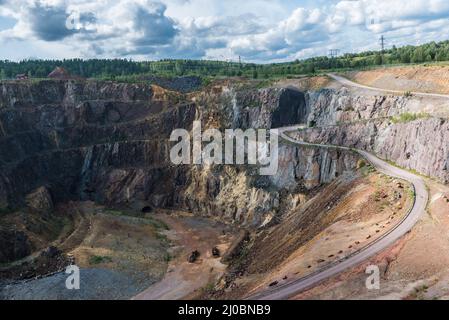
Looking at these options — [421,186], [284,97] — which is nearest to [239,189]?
[284,97]

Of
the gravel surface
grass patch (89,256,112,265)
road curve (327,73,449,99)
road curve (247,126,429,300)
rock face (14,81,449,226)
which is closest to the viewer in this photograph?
road curve (247,126,429,300)

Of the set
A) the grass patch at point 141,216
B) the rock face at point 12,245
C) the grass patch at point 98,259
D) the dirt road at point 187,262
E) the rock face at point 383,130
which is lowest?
the dirt road at point 187,262

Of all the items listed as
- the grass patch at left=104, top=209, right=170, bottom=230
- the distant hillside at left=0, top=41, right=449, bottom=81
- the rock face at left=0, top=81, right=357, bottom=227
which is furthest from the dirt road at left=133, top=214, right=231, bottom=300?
the distant hillside at left=0, top=41, right=449, bottom=81

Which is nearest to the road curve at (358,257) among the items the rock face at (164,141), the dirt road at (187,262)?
the rock face at (164,141)

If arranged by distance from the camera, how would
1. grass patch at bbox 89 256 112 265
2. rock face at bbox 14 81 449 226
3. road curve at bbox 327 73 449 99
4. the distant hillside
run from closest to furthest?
grass patch at bbox 89 256 112 265
road curve at bbox 327 73 449 99
rock face at bbox 14 81 449 226
the distant hillside

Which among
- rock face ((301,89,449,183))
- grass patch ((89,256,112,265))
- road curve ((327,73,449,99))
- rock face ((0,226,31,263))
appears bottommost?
grass patch ((89,256,112,265))

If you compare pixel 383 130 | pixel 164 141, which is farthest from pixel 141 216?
pixel 383 130

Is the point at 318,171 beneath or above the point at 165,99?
beneath

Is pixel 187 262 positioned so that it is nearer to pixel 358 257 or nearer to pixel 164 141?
pixel 358 257

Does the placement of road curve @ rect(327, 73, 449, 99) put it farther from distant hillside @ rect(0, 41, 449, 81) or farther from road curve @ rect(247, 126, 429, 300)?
road curve @ rect(247, 126, 429, 300)

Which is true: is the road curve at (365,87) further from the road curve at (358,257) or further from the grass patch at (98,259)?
the grass patch at (98,259)
